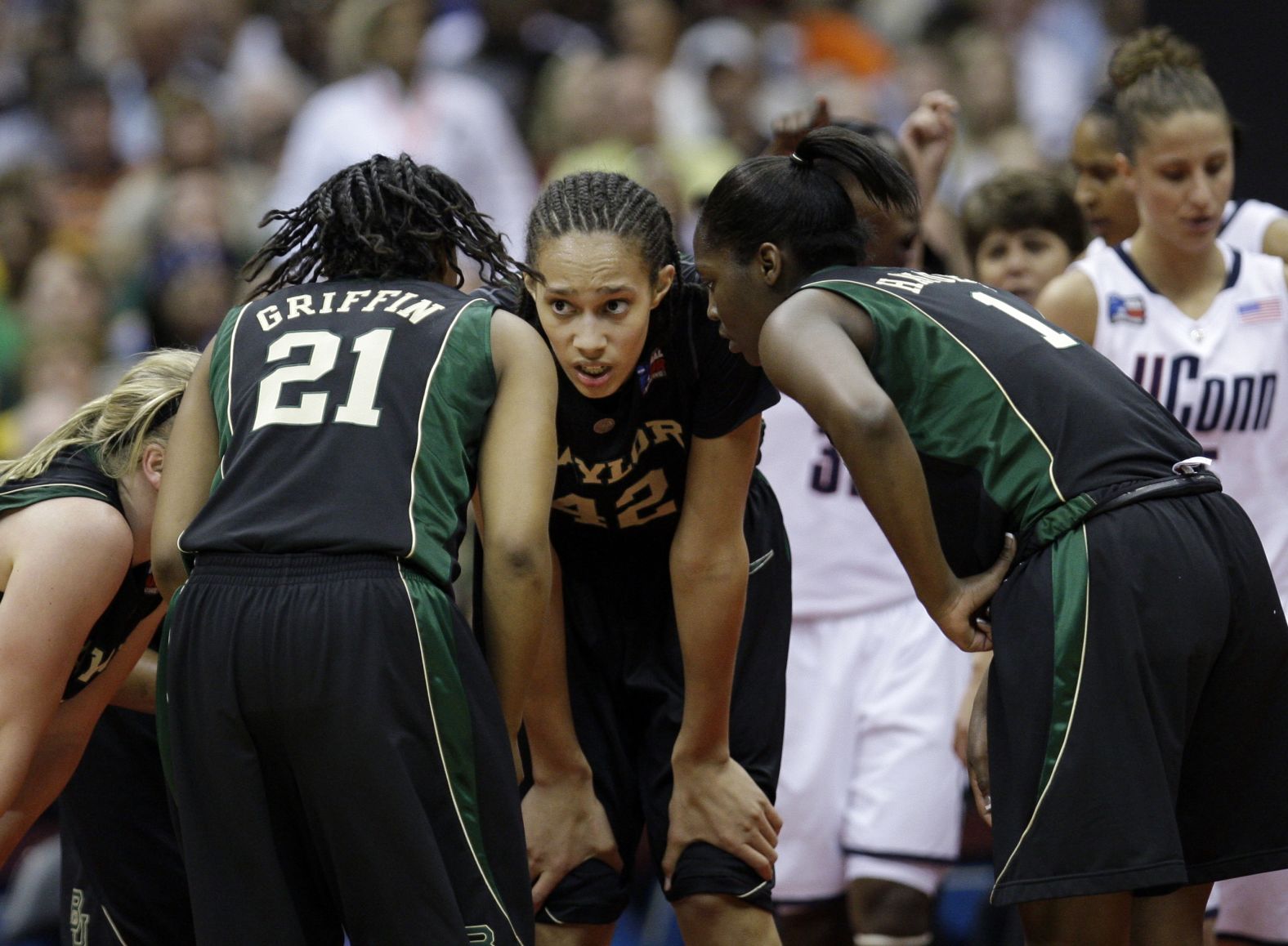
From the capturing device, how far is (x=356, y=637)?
2986 mm

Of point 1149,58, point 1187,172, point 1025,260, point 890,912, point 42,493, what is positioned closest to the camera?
point 42,493

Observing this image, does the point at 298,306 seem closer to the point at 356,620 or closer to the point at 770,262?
the point at 356,620

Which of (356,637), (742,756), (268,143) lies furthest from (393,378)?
(268,143)

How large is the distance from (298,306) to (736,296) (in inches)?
34.8

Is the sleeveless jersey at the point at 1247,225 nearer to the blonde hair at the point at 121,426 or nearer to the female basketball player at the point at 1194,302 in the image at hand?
the female basketball player at the point at 1194,302

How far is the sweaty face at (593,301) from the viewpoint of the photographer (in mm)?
3543

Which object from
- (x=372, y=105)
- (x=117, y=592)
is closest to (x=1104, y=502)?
(x=117, y=592)

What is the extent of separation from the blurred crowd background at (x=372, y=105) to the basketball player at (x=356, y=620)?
4497mm

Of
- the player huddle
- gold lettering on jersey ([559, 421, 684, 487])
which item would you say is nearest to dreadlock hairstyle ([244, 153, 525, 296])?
the player huddle

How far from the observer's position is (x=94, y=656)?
3.78 metres

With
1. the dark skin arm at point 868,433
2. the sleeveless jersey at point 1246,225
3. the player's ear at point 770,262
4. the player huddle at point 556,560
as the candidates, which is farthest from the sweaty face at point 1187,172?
the dark skin arm at point 868,433

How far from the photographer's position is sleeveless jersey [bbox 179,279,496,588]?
3.06 metres

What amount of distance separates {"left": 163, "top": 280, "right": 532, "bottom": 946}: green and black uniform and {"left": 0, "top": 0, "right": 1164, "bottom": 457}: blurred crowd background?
459cm

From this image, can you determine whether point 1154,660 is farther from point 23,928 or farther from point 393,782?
point 23,928
